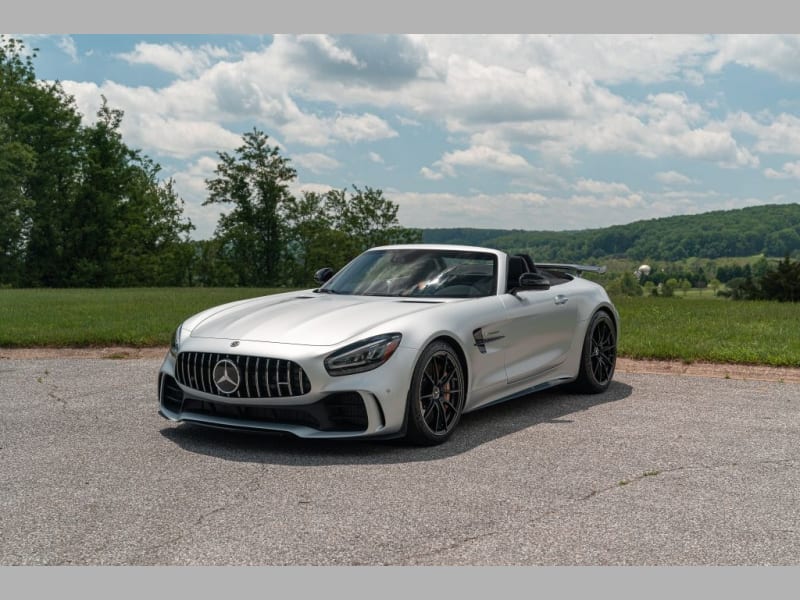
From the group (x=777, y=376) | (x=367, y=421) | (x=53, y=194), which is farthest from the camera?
(x=53, y=194)

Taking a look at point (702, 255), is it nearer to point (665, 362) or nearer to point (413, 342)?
point (665, 362)

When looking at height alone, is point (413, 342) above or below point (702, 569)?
above

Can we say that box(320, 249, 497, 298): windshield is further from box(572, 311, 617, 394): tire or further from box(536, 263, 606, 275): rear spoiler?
box(536, 263, 606, 275): rear spoiler

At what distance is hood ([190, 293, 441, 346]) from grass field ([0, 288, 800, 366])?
18.6 feet

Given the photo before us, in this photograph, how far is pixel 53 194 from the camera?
62750 mm

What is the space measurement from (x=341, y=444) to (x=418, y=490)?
140cm

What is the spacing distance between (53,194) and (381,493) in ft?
205

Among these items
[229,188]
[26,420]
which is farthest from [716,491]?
[229,188]

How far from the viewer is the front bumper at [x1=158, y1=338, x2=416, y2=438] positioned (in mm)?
6156

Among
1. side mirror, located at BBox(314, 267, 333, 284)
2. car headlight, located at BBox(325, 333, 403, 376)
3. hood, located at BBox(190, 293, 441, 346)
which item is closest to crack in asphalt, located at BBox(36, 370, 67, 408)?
hood, located at BBox(190, 293, 441, 346)

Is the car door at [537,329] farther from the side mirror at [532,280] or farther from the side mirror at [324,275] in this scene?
the side mirror at [324,275]

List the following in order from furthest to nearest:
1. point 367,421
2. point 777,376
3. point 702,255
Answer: point 702,255 → point 777,376 → point 367,421

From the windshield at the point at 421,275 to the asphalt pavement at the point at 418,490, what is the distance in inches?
43.5

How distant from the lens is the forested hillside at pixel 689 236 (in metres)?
81.1
